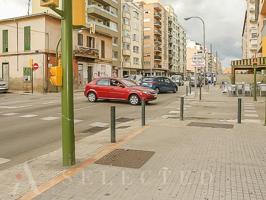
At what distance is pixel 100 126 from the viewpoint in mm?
11633

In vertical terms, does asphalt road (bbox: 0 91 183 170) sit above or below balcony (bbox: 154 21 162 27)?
below

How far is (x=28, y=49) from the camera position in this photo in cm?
3466

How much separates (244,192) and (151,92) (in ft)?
48.4

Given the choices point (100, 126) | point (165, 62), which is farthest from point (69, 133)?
point (165, 62)

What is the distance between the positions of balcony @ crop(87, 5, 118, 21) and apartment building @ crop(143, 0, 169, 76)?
31062mm

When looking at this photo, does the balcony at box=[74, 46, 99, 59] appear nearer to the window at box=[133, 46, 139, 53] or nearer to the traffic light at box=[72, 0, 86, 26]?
the window at box=[133, 46, 139, 53]

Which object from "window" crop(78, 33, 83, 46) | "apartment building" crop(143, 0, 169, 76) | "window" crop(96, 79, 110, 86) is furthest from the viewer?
"apartment building" crop(143, 0, 169, 76)

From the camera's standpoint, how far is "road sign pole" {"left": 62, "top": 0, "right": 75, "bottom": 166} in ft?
19.4

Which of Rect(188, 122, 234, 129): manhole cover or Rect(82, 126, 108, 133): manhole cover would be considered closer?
Rect(82, 126, 108, 133): manhole cover

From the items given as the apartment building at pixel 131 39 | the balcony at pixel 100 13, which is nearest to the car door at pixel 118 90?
the balcony at pixel 100 13

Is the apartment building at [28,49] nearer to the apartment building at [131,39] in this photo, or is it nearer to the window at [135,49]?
the apartment building at [131,39]

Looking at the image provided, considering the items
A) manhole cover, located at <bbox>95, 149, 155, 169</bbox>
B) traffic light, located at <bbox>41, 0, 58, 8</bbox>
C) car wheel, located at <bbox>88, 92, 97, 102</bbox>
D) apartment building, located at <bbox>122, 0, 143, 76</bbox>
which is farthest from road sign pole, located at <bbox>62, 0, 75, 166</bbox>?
apartment building, located at <bbox>122, 0, 143, 76</bbox>

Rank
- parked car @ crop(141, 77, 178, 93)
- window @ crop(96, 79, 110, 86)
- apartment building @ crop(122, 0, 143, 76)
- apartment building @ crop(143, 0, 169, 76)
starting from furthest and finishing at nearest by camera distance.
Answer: apartment building @ crop(143, 0, 169, 76) → apartment building @ crop(122, 0, 143, 76) → parked car @ crop(141, 77, 178, 93) → window @ crop(96, 79, 110, 86)

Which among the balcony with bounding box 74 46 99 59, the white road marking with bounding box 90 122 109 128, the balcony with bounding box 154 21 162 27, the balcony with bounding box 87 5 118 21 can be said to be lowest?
the white road marking with bounding box 90 122 109 128
